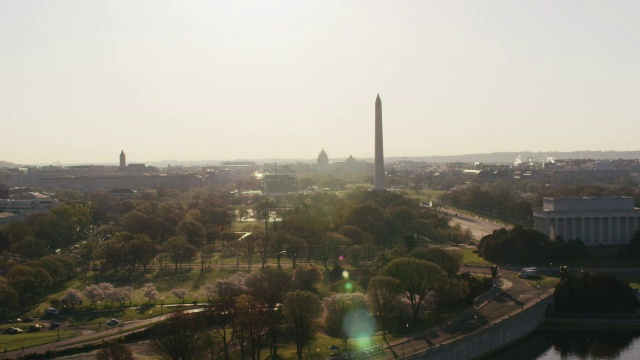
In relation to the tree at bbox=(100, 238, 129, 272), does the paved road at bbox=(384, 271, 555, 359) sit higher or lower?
lower

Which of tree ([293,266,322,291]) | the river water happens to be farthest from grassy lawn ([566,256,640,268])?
tree ([293,266,322,291])

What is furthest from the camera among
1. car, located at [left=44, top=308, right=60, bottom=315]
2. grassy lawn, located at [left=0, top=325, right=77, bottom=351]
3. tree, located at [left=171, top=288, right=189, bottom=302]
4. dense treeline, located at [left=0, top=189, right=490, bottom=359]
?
tree, located at [left=171, top=288, right=189, bottom=302]

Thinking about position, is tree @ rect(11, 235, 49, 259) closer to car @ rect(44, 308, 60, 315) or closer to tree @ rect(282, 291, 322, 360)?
car @ rect(44, 308, 60, 315)

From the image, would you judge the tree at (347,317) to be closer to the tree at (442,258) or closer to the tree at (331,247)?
the tree at (442,258)

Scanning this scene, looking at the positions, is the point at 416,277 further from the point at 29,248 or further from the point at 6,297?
the point at 29,248

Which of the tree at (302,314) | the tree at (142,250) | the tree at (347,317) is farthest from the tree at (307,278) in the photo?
the tree at (142,250)

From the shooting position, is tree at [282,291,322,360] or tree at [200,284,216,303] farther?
tree at [200,284,216,303]
